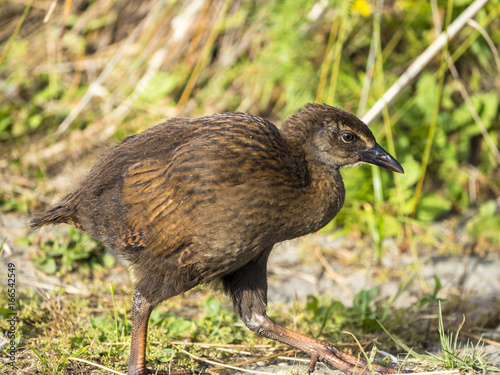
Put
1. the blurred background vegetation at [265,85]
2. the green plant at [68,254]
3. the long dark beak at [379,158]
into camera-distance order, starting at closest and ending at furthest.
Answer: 1. the long dark beak at [379,158]
2. the green plant at [68,254]
3. the blurred background vegetation at [265,85]

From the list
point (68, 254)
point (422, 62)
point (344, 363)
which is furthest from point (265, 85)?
point (344, 363)

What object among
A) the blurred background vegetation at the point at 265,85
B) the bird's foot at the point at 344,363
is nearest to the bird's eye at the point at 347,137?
the bird's foot at the point at 344,363

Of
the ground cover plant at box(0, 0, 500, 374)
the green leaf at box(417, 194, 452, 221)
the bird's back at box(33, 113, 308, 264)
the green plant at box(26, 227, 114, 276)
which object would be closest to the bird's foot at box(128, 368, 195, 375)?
the bird's back at box(33, 113, 308, 264)

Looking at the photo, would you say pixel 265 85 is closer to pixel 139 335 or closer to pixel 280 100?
pixel 280 100

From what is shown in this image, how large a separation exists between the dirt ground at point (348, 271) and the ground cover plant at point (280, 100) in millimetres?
37

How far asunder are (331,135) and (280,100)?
10.4 feet

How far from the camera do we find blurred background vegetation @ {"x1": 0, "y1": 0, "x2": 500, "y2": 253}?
5543 mm

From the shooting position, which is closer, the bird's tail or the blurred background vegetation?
the bird's tail

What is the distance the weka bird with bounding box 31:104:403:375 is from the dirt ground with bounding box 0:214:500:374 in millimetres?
1226

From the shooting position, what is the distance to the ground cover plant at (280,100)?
4.57m

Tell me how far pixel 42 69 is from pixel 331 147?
4578mm

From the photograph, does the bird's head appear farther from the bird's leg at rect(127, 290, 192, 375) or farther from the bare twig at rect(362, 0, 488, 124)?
the bare twig at rect(362, 0, 488, 124)

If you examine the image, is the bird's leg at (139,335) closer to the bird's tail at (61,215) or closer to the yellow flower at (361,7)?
the bird's tail at (61,215)

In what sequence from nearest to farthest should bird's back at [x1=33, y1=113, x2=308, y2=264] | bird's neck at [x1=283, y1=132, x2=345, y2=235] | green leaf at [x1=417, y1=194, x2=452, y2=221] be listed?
bird's back at [x1=33, y1=113, x2=308, y2=264]
bird's neck at [x1=283, y1=132, x2=345, y2=235]
green leaf at [x1=417, y1=194, x2=452, y2=221]
